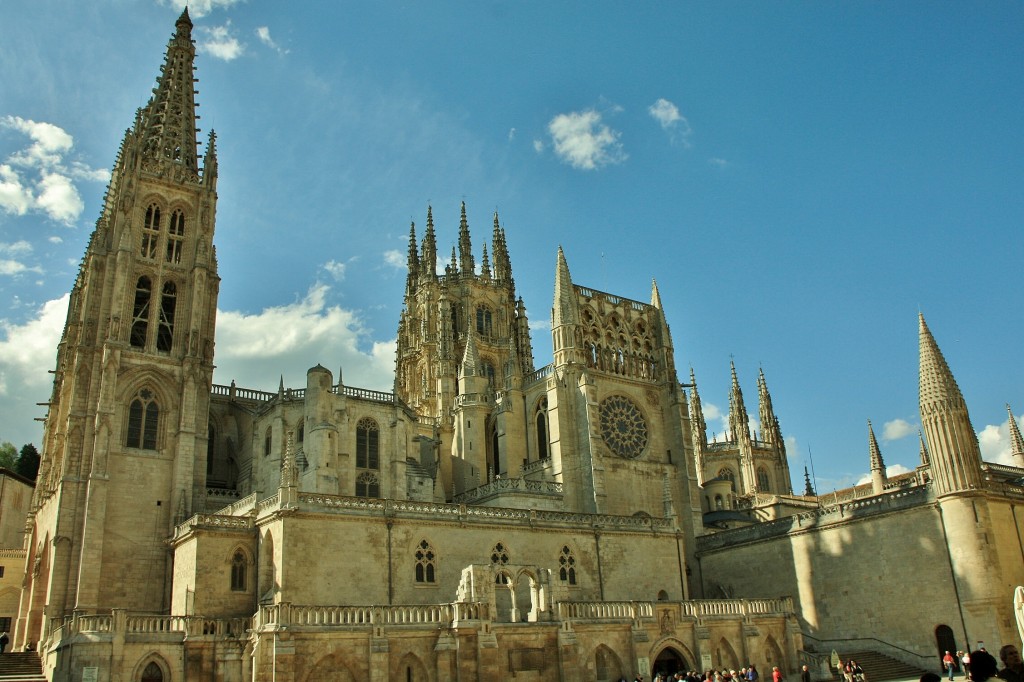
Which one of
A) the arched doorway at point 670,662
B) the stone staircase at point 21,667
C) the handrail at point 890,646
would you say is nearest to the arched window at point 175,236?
the stone staircase at point 21,667

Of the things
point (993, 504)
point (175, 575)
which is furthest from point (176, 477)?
point (993, 504)

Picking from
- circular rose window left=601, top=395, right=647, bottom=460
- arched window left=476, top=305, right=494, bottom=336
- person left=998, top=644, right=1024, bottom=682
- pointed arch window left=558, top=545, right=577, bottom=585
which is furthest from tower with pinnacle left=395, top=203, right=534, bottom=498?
person left=998, top=644, right=1024, bottom=682

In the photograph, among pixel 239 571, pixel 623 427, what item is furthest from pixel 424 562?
pixel 623 427

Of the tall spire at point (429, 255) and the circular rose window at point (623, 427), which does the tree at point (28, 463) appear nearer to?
the tall spire at point (429, 255)

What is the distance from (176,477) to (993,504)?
35270 millimetres

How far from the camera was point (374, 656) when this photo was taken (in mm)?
24078

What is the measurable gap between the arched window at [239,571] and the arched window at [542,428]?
66.2 ft

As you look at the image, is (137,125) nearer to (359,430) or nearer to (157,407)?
(157,407)

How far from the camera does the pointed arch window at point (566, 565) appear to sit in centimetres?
3553

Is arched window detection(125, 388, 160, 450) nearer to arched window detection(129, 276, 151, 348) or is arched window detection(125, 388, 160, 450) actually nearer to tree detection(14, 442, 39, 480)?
arched window detection(129, 276, 151, 348)

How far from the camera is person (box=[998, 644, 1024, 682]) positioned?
711 cm

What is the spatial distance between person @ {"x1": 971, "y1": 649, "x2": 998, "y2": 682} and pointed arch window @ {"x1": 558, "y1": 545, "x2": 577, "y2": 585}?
2956cm

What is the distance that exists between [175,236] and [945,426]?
38840mm

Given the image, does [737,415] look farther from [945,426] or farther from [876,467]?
[945,426]
